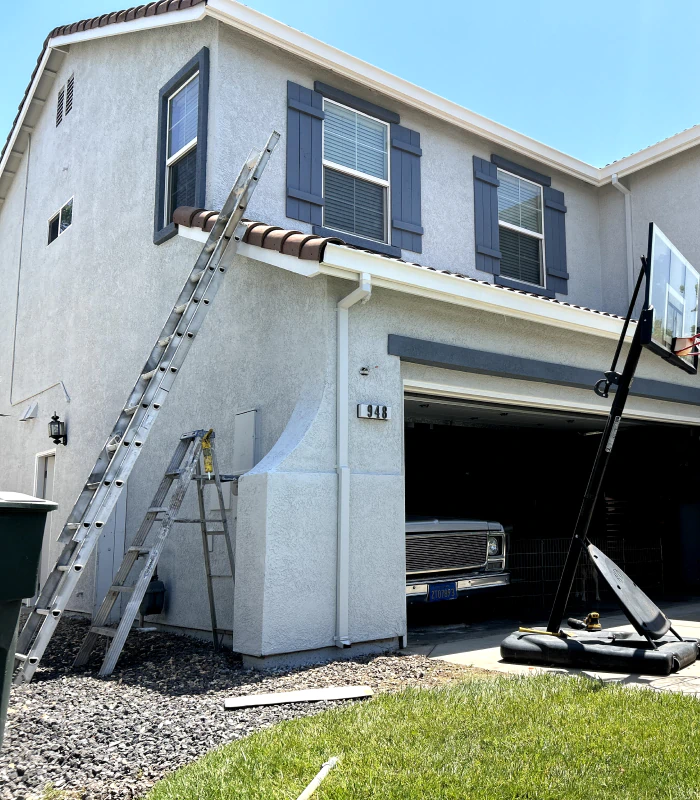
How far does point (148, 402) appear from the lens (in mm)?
6270

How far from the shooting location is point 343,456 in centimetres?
661

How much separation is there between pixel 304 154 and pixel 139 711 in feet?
20.4

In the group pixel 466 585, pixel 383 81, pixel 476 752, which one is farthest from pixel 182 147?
pixel 476 752

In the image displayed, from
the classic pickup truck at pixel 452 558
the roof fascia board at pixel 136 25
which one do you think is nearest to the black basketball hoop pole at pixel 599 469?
the classic pickup truck at pixel 452 558

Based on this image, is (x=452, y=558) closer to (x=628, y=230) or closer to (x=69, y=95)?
(x=628, y=230)

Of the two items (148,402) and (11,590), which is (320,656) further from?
(11,590)

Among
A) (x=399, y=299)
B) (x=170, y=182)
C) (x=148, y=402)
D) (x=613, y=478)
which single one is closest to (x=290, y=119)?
(x=170, y=182)

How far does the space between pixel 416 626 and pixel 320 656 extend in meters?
2.76

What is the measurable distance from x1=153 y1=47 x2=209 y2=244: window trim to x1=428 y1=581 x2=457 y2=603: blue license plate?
456 cm

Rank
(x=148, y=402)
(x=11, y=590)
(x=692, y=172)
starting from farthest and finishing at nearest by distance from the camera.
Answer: (x=692, y=172)
(x=148, y=402)
(x=11, y=590)

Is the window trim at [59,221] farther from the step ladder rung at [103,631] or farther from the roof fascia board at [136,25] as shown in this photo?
the step ladder rung at [103,631]

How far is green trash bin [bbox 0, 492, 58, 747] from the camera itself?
3338 millimetres

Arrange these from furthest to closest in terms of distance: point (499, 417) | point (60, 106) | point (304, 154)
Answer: point (60, 106) → point (499, 417) → point (304, 154)

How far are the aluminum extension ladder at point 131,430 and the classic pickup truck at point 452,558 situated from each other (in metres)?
3.04
